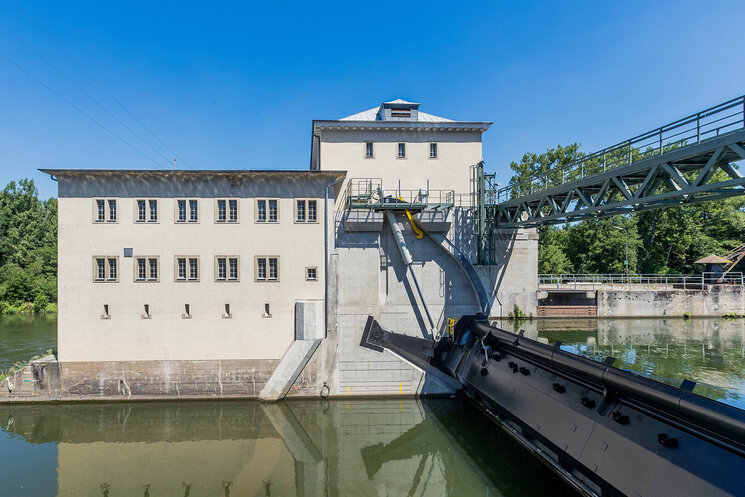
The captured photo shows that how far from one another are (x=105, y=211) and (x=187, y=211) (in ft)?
11.7

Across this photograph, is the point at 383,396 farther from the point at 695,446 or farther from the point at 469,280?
the point at 695,446

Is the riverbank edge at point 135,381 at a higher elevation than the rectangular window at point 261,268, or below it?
below

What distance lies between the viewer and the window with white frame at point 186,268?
16.8 meters

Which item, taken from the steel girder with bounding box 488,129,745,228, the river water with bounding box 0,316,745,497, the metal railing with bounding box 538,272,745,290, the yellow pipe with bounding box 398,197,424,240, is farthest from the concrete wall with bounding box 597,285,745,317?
the yellow pipe with bounding box 398,197,424,240

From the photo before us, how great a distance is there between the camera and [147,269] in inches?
659

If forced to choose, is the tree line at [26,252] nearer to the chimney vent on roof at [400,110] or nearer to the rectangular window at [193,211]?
the rectangular window at [193,211]

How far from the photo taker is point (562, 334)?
30641 mm

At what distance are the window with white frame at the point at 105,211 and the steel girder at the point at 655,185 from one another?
17954 mm

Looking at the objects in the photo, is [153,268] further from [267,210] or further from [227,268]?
[267,210]

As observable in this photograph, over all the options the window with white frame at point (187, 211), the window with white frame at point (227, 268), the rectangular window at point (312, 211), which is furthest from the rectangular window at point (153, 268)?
the rectangular window at point (312, 211)

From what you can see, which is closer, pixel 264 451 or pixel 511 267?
pixel 264 451

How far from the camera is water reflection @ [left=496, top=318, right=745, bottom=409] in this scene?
19.7m

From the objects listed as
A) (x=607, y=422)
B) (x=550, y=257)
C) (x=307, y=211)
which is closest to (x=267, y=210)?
(x=307, y=211)

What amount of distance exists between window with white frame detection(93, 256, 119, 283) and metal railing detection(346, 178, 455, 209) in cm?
1076
